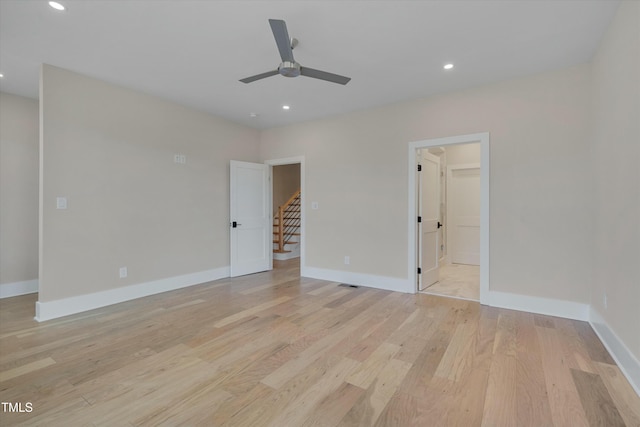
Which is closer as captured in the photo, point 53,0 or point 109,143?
point 53,0

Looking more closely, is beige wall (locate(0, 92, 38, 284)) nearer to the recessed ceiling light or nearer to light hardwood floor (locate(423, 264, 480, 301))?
the recessed ceiling light

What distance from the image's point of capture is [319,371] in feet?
6.98

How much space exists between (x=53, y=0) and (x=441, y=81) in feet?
12.0

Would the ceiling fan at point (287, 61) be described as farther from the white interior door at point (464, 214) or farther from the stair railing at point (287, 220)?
the stair railing at point (287, 220)

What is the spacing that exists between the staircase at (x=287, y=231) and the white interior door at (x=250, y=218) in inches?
58.7

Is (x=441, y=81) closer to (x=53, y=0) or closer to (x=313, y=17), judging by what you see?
(x=313, y=17)

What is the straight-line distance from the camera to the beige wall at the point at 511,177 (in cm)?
312

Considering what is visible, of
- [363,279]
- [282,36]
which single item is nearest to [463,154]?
[363,279]

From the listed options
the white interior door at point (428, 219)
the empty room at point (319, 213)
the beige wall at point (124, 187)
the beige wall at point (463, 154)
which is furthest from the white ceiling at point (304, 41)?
the beige wall at point (463, 154)

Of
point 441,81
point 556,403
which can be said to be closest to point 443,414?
point 556,403

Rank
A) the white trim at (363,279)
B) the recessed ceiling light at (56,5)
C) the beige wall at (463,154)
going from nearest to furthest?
the recessed ceiling light at (56,5) → the white trim at (363,279) → the beige wall at (463,154)

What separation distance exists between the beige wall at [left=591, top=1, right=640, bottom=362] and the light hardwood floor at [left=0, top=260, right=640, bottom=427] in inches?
17.4

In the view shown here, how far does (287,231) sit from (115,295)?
14.8ft

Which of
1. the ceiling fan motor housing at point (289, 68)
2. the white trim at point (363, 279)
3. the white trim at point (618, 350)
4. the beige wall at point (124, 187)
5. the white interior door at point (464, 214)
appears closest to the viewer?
the white trim at point (618, 350)
